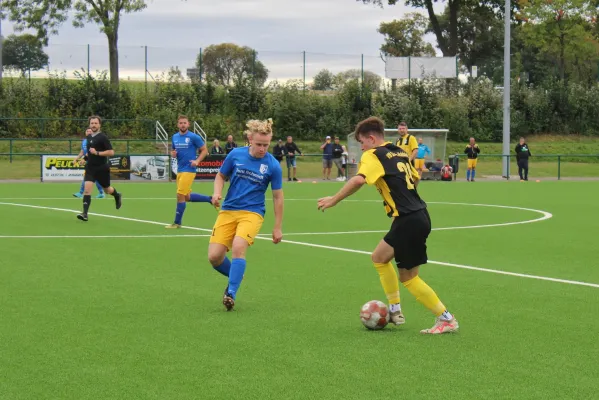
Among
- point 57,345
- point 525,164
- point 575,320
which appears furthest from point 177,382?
point 525,164

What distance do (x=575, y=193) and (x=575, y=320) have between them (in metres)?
21.9

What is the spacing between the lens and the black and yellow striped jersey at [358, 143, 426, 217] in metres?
8.03

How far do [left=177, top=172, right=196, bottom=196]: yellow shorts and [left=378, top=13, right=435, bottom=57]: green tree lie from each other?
3372 inches

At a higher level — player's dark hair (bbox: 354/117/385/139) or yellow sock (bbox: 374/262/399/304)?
player's dark hair (bbox: 354/117/385/139)

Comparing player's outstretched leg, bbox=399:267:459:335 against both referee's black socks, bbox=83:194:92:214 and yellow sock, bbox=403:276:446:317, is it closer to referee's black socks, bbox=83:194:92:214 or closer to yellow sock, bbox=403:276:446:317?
yellow sock, bbox=403:276:446:317

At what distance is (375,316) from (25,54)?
56.5m

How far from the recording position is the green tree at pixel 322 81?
60562 millimetres

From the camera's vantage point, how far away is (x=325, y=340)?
7.85 meters

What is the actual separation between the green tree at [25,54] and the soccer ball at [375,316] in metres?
50.8

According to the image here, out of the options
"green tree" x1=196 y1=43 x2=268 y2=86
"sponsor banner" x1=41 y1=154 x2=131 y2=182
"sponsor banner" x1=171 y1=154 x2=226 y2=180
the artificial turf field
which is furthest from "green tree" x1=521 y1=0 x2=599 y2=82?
the artificial turf field

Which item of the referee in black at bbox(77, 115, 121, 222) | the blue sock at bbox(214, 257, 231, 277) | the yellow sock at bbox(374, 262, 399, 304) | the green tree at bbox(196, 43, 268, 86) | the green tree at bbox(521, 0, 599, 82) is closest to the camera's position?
the yellow sock at bbox(374, 262, 399, 304)

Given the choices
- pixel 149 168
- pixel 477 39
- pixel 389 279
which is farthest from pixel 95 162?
pixel 477 39

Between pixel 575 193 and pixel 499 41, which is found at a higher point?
pixel 499 41

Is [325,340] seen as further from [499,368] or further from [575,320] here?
[575,320]
